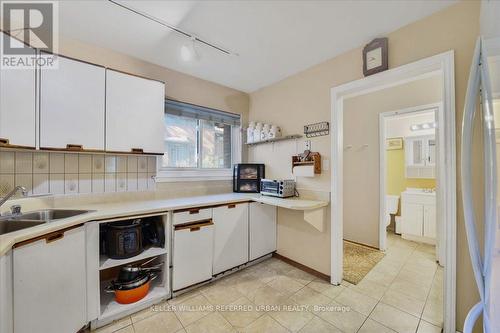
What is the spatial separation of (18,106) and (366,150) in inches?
153

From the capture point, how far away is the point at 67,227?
4.19 ft

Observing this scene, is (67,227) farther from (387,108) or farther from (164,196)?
(387,108)

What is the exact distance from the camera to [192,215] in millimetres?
1918

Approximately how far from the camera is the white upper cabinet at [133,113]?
1794 millimetres

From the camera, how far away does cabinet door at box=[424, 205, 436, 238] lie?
3.07 metres

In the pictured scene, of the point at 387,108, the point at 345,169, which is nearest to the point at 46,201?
the point at 345,169

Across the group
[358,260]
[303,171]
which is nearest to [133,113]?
[303,171]

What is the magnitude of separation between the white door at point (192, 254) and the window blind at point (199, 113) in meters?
1.44

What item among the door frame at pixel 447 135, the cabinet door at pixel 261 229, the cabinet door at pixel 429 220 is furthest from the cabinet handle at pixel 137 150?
the cabinet door at pixel 429 220

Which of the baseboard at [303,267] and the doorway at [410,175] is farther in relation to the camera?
the doorway at [410,175]

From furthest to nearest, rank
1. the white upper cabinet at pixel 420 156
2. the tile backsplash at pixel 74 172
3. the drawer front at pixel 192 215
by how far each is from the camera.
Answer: the white upper cabinet at pixel 420 156 → the drawer front at pixel 192 215 → the tile backsplash at pixel 74 172

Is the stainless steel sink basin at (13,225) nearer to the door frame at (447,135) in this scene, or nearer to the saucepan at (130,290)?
the saucepan at (130,290)

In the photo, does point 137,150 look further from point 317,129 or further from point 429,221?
point 429,221

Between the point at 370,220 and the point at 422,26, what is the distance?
2500mm
